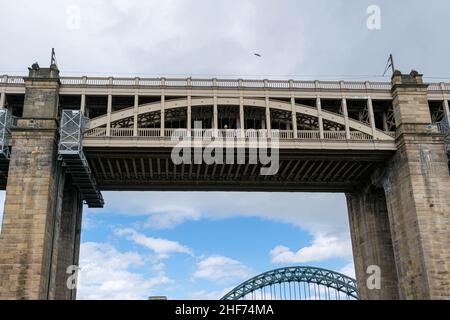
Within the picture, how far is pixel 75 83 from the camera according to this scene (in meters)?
41.3

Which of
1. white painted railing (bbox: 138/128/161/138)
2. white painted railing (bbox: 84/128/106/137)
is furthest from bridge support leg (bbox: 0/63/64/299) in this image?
white painted railing (bbox: 138/128/161/138)

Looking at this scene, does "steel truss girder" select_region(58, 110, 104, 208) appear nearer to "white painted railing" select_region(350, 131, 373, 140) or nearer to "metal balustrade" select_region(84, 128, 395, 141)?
"metal balustrade" select_region(84, 128, 395, 141)

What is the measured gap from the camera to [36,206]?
35.4 meters

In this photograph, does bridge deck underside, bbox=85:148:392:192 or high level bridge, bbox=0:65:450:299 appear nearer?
high level bridge, bbox=0:65:450:299

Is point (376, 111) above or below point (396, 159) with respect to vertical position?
above

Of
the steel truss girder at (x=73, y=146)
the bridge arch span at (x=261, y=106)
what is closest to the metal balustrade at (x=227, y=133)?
the bridge arch span at (x=261, y=106)

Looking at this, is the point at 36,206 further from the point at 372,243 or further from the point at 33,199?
the point at 372,243

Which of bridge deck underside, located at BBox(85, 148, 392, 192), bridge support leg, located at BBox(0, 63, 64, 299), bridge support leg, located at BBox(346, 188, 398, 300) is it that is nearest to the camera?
bridge support leg, located at BBox(0, 63, 64, 299)

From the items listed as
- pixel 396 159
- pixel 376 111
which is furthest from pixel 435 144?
pixel 376 111

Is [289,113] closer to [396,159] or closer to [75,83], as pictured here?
[396,159]

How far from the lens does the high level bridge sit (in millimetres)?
36188

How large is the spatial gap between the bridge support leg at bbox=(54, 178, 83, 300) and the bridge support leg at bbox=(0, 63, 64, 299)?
422 centimetres
